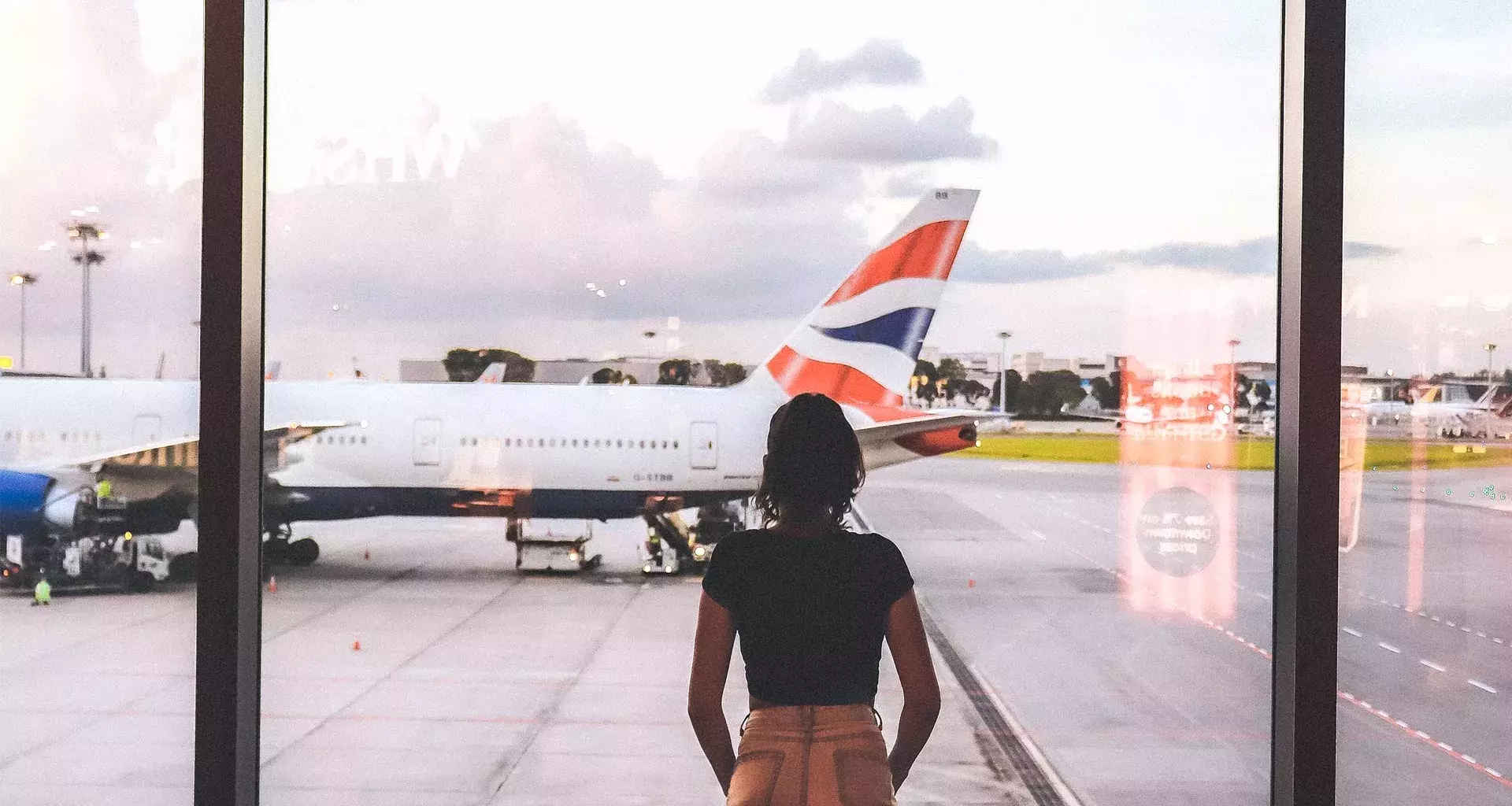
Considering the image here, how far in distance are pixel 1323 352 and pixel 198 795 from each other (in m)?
2.74

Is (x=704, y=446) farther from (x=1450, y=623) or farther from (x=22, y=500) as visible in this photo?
(x=1450, y=623)

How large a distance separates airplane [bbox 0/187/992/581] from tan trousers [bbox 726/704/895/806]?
766 centimetres

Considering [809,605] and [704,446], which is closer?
[809,605]

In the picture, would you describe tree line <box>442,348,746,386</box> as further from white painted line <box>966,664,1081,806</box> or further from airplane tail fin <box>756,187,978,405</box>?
white painted line <box>966,664,1081,806</box>

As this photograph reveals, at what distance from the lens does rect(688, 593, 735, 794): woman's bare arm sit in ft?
5.46

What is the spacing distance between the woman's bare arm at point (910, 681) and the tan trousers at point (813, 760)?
0.11 metres

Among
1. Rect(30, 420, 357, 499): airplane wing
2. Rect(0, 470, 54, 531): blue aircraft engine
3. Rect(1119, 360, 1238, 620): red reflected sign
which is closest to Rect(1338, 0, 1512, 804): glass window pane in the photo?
Rect(1119, 360, 1238, 620): red reflected sign

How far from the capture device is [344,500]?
34.2ft

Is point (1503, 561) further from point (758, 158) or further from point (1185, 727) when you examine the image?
point (758, 158)

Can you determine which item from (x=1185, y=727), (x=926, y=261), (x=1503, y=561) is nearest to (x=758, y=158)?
(x=1185, y=727)

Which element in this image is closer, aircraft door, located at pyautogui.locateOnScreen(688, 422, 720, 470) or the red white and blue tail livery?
the red white and blue tail livery

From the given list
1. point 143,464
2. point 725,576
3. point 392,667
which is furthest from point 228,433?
point 143,464

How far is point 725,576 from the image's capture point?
1.64 metres

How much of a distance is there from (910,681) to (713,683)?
0.34 m
